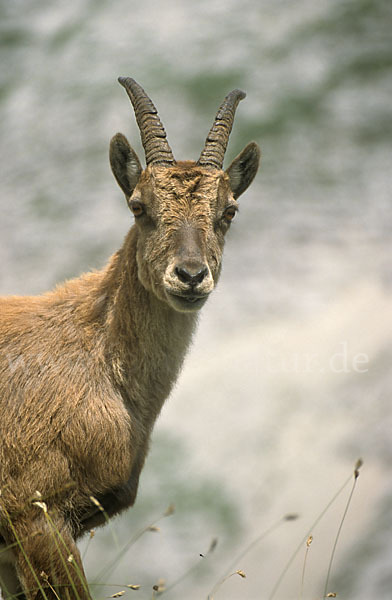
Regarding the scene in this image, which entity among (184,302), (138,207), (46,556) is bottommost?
(46,556)

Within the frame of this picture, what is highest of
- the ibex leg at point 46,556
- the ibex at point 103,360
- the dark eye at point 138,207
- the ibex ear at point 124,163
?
the ibex ear at point 124,163

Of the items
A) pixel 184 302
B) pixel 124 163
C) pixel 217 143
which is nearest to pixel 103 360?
pixel 184 302

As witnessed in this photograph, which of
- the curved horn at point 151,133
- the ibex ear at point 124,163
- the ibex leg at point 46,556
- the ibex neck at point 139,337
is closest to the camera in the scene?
the ibex leg at point 46,556

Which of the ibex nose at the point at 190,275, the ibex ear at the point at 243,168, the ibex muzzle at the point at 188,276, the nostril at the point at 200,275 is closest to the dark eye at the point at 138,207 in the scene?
the ibex muzzle at the point at 188,276

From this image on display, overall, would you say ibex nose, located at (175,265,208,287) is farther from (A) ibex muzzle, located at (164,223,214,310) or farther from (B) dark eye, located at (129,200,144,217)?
(B) dark eye, located at (129,200,144,217)

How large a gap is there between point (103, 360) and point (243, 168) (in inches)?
104

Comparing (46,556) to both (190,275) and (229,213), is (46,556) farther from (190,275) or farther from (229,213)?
(229,213)

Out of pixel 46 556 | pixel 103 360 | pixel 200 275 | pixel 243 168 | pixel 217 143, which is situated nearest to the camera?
pixel 46 556

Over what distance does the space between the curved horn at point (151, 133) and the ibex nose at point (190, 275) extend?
4.46ft

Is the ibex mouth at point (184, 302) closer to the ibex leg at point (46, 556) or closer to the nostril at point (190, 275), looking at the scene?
the nostril at point (190, 275)

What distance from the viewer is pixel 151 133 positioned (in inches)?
307

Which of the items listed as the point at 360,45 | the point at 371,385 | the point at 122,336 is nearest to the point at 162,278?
the point at 122,336

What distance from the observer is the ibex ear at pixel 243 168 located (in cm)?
831

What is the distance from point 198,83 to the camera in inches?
862
